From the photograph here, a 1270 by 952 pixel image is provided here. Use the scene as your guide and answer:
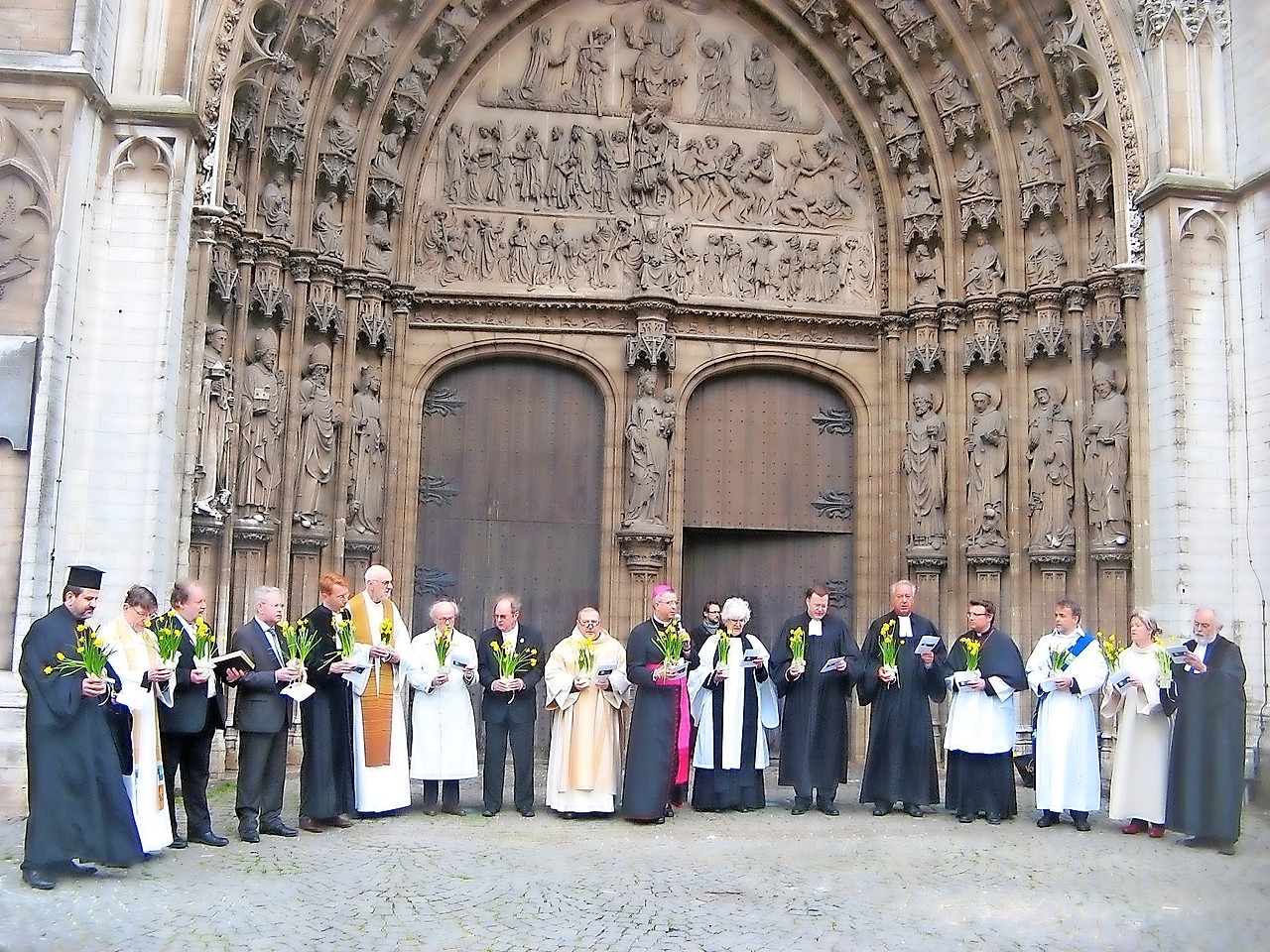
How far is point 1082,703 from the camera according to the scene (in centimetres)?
937

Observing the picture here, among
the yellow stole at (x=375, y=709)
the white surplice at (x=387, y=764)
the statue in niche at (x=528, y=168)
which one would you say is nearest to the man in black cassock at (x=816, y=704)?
the white surplice at (x=387, y=764)

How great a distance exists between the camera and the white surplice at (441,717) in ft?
30.2

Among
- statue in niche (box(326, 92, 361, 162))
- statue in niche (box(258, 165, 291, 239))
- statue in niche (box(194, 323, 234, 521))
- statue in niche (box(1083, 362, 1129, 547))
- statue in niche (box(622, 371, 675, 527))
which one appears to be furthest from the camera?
statue in niche (box(622, 371, 675, 527))

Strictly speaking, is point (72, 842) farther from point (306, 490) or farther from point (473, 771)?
point (306, 490)

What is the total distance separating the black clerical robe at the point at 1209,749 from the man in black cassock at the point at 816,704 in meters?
2.34

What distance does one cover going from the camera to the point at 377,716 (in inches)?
349

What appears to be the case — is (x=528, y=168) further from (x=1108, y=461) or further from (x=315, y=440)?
(x=1108, y=461)

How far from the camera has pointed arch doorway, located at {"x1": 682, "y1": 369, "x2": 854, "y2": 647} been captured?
13594 millimetres

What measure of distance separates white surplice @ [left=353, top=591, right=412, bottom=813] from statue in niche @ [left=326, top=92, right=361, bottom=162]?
5.29m

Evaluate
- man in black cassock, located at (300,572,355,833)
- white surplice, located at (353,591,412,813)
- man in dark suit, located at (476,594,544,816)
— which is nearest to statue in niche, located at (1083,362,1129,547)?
man in dark suit, located at (476,594,544,816)

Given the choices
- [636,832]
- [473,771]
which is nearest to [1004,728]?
[636,832]

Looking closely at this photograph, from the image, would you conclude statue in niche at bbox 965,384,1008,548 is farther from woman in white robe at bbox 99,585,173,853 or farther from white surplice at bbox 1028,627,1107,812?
woman in white robe at bbox 99,585,173,853

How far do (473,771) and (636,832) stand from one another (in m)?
1.38

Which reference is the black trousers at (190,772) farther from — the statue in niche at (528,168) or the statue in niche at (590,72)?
the statue in niche at (590,72)
